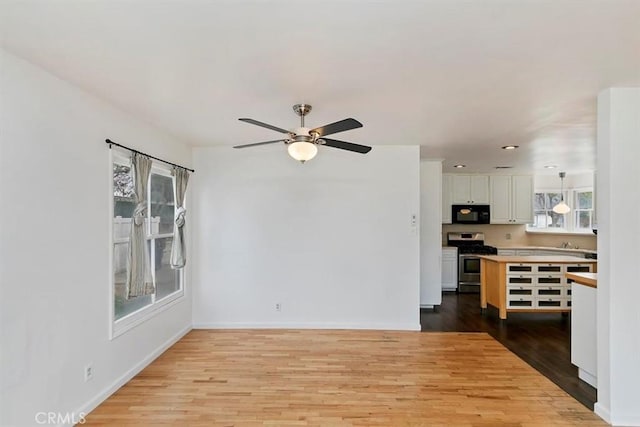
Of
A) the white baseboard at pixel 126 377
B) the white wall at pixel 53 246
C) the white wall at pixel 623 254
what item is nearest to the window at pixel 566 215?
the white wall at pixel 623 254

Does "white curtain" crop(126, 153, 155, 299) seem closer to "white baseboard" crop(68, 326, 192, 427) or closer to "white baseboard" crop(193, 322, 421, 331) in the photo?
"white baseboard" crop(68, 326, 192, 427)

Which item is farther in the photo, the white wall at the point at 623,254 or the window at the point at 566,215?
the window at the point at 566,215

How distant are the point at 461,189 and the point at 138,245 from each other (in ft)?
21.2

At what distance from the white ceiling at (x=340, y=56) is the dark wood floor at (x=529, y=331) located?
2504 mm

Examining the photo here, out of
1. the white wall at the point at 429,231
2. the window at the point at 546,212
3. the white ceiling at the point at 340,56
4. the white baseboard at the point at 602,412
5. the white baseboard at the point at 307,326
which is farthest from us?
the window at the point at 546,212

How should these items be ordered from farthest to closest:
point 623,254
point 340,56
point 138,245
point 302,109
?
1. point 138,245
2. point 302,109
3. point 623,254
4. point 340,56

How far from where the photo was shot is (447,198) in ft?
24.0

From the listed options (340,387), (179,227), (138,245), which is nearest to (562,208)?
(340,387)

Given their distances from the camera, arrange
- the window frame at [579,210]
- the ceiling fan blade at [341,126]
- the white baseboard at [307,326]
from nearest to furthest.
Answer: the ceiling fan blade at [341,126], the white baseboard at [307,326], the window frame at [579,210]

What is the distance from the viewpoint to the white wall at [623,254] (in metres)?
2.52

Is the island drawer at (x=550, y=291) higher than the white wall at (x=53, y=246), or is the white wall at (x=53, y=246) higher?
the white wall at (x=53, y=246)

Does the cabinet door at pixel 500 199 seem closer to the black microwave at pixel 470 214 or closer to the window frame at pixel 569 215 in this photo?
the black microwave at pixel 470 214

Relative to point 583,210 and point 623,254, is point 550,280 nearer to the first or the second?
point 623,254

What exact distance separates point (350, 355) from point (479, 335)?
6.14ft
